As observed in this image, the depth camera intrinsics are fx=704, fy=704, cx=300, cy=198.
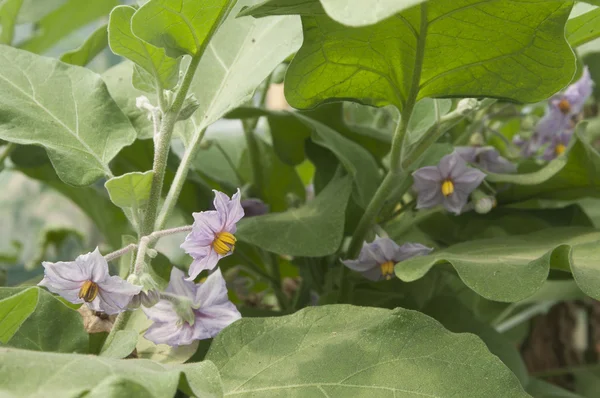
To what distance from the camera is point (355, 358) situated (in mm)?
402

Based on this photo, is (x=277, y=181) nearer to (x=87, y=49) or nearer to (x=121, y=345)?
(x=87, y=49)

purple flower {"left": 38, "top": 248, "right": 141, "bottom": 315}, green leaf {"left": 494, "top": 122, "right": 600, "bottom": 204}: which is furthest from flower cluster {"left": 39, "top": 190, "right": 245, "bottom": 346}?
green leaf {"left": 494, "top": 122, "right": 600, "bottom": 204}

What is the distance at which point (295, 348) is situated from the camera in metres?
0.42

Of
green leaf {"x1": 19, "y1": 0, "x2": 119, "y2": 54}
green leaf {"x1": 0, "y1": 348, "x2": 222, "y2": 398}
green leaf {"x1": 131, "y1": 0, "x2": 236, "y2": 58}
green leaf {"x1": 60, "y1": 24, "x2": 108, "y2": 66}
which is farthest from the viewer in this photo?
green leaf {"x1": 19, "y1": 0, "x2": 119, "y2": 54}

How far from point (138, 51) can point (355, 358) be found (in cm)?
23

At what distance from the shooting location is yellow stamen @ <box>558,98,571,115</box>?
0.80 metres

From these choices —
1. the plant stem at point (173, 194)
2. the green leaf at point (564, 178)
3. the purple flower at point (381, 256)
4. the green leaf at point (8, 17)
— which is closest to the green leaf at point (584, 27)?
the green leaf at point (564, 178)

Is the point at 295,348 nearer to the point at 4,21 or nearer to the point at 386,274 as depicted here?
the point at 386,274

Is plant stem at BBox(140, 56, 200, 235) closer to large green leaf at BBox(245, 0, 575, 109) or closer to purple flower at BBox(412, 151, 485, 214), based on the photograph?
large green leaf at BBox(245, 0, 575, 109)

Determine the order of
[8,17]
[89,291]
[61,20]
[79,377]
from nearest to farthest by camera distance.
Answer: [79,377], [89,291], [8,17], [61,20]

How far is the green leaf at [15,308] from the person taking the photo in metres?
0.36

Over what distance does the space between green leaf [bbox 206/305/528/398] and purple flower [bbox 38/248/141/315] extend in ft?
0.22

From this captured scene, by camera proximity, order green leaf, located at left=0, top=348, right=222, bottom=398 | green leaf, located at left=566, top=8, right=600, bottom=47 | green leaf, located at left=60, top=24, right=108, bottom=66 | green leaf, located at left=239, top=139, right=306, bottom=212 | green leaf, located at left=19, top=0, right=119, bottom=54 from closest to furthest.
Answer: green leaf, located at left=0, top=348, right=222, bottom=398 < green leaf, located at left=566, top=8, right=600, bottom=47 < green leaf, located at left=60, top=24, right=108, bottom=66 < green leaf, located at left=239, top=139, right=306, bottom=212 < green leaf, located at left=19, top=0, right=119, bottom=54

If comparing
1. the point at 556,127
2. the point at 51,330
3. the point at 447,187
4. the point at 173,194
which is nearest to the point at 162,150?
the point at 173,194
